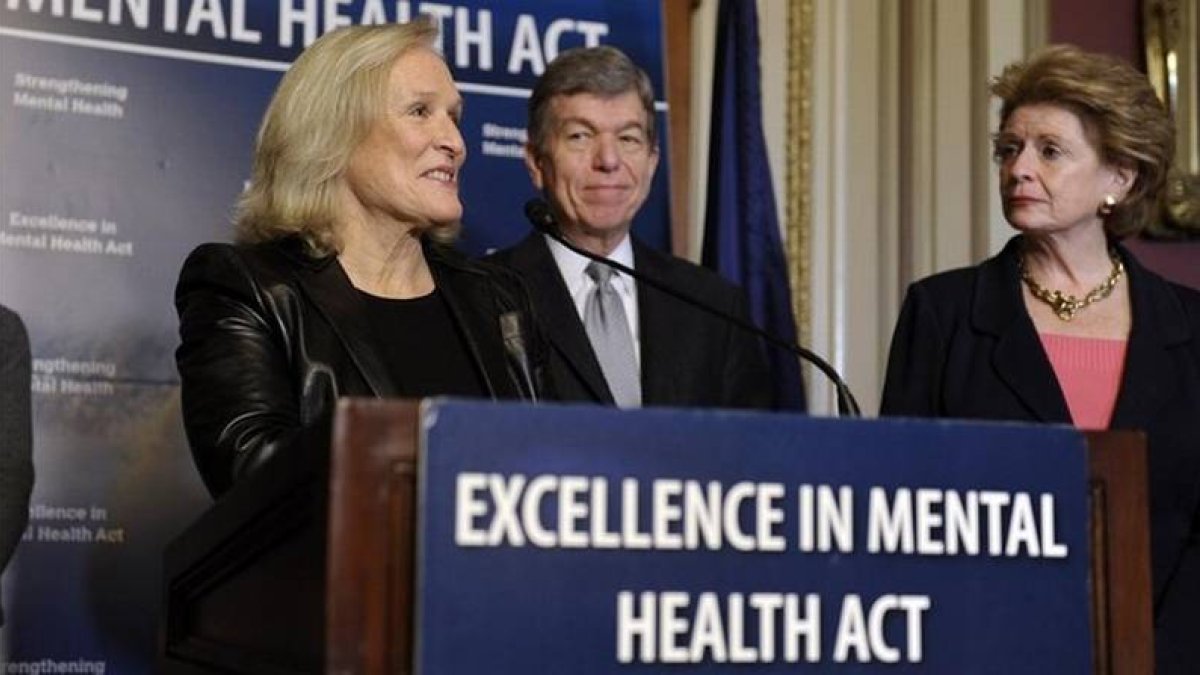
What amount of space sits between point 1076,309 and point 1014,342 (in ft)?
0.57

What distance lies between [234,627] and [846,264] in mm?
3024

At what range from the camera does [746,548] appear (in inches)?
56.7

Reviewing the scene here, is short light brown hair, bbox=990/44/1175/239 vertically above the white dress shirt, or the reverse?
short light brown hair, bbox=990/44/1175/239

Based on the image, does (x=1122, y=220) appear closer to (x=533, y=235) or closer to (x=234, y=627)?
(x=533, y=235)

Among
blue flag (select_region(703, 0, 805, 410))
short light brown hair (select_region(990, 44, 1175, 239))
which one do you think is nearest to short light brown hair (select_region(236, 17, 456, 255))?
short light brown hair (select_region(990, 44, 1175, 239))

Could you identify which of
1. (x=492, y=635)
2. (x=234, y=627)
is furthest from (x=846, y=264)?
(x=492, y=635)

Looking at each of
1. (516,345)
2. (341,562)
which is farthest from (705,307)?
(341,562)

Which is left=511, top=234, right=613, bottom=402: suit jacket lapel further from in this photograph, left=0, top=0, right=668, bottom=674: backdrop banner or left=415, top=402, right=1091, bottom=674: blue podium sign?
left=415, top=402, right=1091, bottom=674: blue podium sign

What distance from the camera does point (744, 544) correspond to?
144cm

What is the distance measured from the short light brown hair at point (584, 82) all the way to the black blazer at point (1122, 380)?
2.35 ft

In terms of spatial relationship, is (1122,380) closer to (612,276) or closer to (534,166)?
(612,276)

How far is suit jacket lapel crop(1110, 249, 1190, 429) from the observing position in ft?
10.0

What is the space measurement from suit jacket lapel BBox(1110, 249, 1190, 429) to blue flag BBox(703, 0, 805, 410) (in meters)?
1.05

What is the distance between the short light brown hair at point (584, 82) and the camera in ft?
11.9
